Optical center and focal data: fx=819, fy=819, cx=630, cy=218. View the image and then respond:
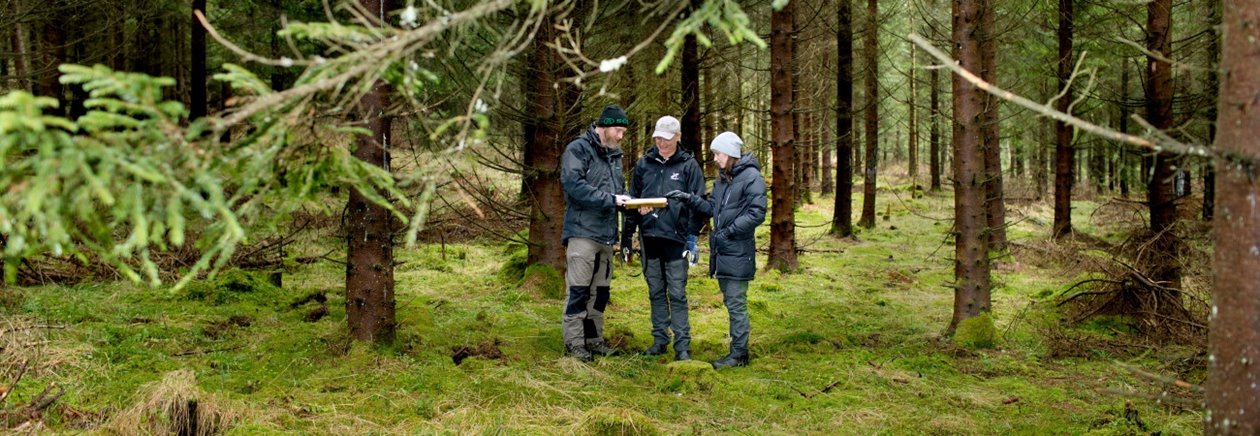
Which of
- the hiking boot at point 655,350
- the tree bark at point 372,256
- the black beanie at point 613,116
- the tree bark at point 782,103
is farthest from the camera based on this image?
the tree bark at point 782,103

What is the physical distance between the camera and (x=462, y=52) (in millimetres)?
9609

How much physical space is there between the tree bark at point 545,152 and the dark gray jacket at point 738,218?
8.50ft

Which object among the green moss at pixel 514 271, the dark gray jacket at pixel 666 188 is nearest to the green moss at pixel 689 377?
the dark gray jacket at pixel 666 188

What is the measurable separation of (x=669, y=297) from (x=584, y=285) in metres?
0.80

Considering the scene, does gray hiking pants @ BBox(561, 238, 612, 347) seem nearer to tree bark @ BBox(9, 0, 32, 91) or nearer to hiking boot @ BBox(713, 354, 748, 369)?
hiking boot @ BBox(713, 354, 748, 369)

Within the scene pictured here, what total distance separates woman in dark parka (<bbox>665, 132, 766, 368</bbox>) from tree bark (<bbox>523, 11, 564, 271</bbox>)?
8.23ft

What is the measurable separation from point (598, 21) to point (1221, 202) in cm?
679

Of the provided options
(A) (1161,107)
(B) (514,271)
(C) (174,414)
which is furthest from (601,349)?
(A) (1161,107)

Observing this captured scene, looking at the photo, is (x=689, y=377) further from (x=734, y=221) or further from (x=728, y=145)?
(x=728, y=145)

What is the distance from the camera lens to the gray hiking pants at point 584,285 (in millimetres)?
6801

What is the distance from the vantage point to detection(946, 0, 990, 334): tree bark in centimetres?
738

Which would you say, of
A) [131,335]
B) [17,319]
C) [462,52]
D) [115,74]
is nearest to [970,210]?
[462,52]

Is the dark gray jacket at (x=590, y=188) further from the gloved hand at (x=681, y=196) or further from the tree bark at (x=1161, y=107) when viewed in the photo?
the tree bark at (x=1161, y=107)

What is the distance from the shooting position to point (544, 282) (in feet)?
31.0
